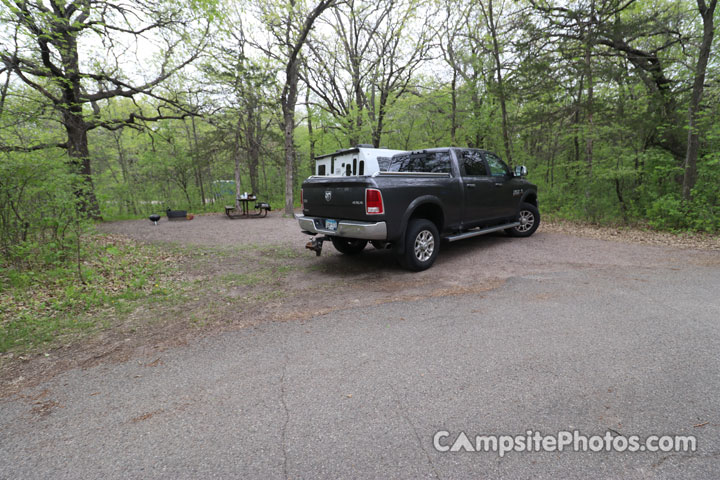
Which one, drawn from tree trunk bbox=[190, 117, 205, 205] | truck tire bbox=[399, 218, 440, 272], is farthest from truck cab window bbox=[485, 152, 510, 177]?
tree trunk bbox=[190, 117, 205, 205]

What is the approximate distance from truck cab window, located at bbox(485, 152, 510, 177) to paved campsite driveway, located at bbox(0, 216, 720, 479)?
3.86 meters

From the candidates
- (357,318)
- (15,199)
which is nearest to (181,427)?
(357,318)

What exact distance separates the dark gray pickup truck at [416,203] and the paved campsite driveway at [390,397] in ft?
5.17

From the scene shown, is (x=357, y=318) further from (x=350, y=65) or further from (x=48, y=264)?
(x=350, y=65)

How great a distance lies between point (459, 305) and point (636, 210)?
9.87 m

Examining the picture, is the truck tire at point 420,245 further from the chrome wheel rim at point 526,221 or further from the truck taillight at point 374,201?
the chrome wheel rim at point 526,221

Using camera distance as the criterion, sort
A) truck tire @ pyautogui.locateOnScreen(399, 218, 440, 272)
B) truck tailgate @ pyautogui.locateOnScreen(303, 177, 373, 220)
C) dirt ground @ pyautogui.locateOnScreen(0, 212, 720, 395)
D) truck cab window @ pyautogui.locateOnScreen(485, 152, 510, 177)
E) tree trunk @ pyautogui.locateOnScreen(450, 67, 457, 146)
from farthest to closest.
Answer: tree trunk @ pyautogui.locateOnScreen(450, 67, 457, 146) → truck cab window @ pyautogui.locateOnScreen(485, 152, 510, 177) → truck tire @ pyautogui.locateOnScreen(399, 218, 440, 272) → truck tailgate @ pyautogui.locateOnScreen(303, 177, 373, 220) → dirt ground @ pyautogui.locateOnScreen(0, 212, 720, 395)

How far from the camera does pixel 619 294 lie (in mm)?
4152

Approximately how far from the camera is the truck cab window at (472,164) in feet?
21.0

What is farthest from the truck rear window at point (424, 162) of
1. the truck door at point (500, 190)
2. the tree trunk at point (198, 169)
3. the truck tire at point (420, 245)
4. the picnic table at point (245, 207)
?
the tree trunk at point (198, 169)

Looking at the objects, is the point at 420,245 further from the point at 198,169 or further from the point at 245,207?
the point at 198,169

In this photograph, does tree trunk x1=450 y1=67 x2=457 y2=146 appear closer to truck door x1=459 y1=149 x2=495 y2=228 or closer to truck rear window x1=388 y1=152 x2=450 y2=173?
truck door x1=459 y1=149 x2=495 y2=228

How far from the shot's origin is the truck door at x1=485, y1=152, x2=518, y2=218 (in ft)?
22.6

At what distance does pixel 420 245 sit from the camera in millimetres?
5496
